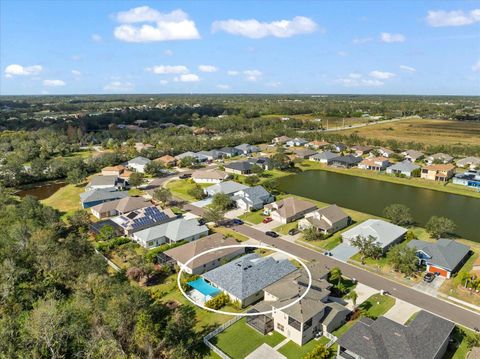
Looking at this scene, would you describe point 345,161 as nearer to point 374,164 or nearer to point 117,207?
point 374,164

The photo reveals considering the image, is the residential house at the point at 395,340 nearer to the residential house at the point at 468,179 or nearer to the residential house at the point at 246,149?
the residential house at the point at 468,179

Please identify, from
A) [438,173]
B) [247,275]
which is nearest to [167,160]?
[247,275]

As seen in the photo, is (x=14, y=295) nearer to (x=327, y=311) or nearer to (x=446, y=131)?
(x=327, y=311)

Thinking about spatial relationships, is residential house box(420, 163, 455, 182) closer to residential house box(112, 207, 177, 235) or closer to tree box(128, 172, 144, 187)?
residential house box(112, 207, 177, 235)

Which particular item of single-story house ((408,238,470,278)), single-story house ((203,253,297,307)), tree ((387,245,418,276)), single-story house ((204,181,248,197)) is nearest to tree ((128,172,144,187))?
single-story house ((204,181,248,197))

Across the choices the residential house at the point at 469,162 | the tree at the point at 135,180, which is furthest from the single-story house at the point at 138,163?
the residential house at the point at 469,162
